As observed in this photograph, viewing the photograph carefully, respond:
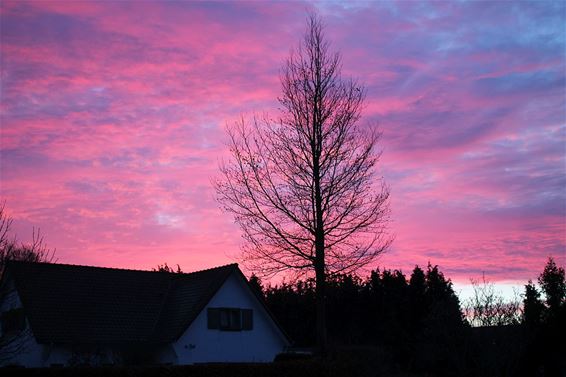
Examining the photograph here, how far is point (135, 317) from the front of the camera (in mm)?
Result: 34344

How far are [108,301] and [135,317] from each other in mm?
1604

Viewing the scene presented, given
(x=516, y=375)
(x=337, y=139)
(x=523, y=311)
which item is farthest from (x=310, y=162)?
(x=516, y=375)

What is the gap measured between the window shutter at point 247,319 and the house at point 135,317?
0.19 ft

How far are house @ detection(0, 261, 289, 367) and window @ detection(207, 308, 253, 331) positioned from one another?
53mm

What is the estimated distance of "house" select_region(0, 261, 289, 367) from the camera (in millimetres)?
30562

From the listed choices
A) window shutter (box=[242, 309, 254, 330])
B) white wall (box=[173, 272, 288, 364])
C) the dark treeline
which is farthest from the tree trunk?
window shutter (box=[242, 309, 254, 330])

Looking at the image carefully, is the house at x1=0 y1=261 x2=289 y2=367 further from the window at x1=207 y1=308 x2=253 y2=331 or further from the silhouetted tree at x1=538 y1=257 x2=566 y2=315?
the silhouetted tree at x1=538 y1=257 x2=566 y2=315

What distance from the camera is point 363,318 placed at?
5109 cm

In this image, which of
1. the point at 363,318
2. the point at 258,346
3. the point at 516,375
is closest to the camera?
the point at 516,375

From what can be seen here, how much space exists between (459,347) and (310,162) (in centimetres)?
917

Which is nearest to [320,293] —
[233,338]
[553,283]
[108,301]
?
[233,338]

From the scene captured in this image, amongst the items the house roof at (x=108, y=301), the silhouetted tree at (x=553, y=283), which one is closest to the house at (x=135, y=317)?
the house roof at (x=108, y=301)

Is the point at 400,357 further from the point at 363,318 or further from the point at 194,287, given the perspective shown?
the point at 194,287

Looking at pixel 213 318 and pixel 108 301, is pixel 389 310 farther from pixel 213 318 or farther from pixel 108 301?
pixel 108 301
